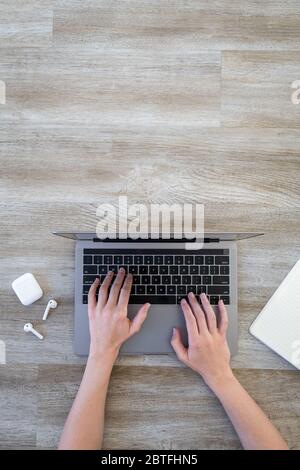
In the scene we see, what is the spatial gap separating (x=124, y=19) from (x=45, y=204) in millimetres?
531

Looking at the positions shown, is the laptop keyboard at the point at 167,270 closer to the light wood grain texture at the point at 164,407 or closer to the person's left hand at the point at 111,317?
the person's left hand at the point at 111,317

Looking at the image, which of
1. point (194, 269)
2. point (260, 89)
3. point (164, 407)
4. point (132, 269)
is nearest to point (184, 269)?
point (194, 269)

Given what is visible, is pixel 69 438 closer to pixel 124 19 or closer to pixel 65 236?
pixel 65 236

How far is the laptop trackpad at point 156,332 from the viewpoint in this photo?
3.31 ft

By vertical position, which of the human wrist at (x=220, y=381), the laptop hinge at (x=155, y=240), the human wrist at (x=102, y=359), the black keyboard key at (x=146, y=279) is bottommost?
the human wrist at (x=220, y=381)

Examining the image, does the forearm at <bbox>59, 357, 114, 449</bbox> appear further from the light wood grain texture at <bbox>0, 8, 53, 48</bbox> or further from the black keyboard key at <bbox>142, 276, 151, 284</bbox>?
the light wood grain texture at <bbox>0, 8, 53, 48</bbox>

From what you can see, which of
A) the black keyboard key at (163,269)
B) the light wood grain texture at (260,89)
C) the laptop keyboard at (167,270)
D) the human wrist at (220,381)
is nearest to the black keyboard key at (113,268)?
the laptop keyboard at (167,270)

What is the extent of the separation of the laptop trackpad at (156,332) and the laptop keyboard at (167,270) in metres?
0.02

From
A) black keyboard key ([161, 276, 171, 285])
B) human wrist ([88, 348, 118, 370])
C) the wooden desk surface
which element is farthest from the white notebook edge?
human wrist ([88, 348, 118, 370])

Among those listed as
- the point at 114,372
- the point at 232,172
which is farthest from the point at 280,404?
the point at 232,172

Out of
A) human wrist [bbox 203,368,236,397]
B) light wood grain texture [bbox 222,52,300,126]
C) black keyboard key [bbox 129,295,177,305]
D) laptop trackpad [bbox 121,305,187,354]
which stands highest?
light wood grain texture [bbox 222,52,300,126]

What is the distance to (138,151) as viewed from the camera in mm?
1063

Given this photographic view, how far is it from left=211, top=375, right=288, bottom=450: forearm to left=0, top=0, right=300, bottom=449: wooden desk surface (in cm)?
5

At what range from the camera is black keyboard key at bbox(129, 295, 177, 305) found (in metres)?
1.01
